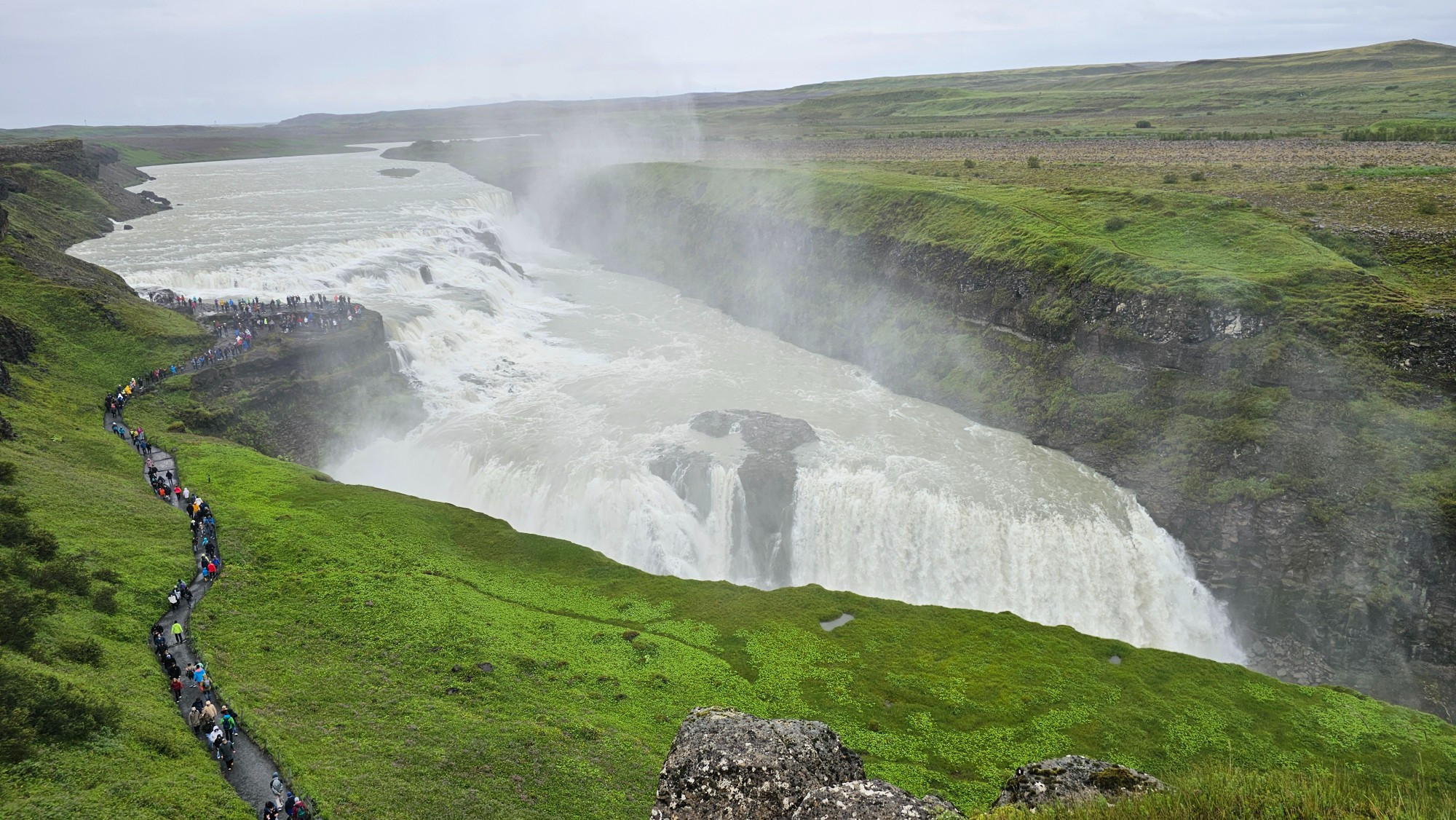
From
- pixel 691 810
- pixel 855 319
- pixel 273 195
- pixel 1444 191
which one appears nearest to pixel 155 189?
pixel 273 195

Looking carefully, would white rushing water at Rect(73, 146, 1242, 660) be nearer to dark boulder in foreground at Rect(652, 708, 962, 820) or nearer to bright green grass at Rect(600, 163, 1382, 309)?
bright green grass at Rect(600, 163, 1382, 309)

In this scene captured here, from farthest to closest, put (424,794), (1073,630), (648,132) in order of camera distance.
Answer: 1. (648,132)
2. (1073,630)
3. (424,794)

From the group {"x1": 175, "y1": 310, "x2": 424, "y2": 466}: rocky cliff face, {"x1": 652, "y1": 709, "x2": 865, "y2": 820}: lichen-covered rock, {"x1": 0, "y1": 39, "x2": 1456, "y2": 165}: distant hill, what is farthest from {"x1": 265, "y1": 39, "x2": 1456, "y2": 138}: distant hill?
{"x1": 652, "y1": 709, "x2": 865, "y2": 820}: lichen-covered rock

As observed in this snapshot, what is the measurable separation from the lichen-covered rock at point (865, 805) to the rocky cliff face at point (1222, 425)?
35.5m

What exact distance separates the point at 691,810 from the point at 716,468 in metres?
33.7

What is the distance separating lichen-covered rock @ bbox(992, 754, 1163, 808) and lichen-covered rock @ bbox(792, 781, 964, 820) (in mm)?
1411

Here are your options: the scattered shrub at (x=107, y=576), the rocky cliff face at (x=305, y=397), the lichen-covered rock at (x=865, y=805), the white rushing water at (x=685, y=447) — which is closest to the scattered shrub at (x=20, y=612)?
the scattered shrub at (x=107, y=576)

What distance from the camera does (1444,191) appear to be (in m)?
58.1

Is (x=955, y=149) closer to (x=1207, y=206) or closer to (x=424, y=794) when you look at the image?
(x=1207, y=206)

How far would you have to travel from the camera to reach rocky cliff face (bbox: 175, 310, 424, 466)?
50.1 m

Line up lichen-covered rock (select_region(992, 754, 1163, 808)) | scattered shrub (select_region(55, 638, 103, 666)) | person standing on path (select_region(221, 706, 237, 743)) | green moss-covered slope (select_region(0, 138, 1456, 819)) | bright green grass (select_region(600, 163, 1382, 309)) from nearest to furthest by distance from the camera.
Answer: lichen-covered rock (select_region(992, 754, 1163, 808)), green moss-covered slope (select_region(0, 138, 1456, 819)), person standing on path (select_region(221, 706, 237, 743)), scattered shrub (select_region(55, 638, 103, 666)), bright green grass (select_region(600, 163, 1382, 309))

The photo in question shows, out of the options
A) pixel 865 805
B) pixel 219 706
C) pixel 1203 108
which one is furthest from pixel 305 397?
pixel 1203 108

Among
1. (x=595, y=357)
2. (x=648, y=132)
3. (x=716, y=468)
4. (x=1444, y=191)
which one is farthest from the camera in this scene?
(x=648, y=132)

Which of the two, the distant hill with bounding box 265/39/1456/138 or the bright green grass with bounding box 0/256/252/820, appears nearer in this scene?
the bright green grass with bounding box 0/256/252/820
